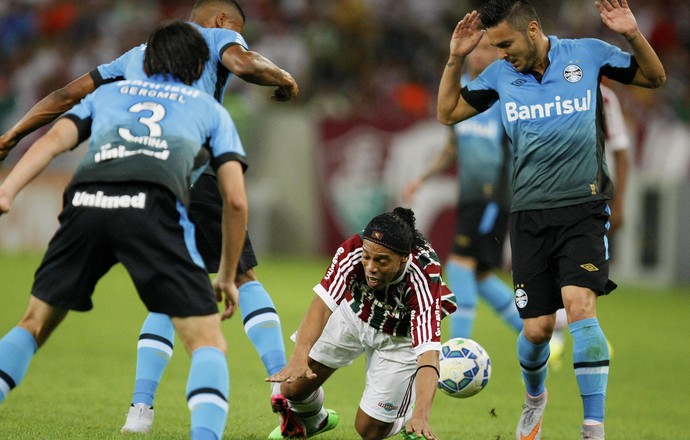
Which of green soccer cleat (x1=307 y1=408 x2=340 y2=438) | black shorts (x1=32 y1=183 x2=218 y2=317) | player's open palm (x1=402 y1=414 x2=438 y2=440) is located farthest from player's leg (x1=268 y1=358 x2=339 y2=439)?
black shorts (x1=32 y1=183 x2=218 y2=317)

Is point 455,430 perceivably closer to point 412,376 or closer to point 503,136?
point 412,376

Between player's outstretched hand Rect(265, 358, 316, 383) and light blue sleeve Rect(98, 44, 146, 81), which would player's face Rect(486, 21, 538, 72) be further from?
player's outstretched hand Rect(265, 358, 316, 383)

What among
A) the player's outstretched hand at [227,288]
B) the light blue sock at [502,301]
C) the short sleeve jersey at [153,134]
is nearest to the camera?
the short sleeve jersey at [153,134]

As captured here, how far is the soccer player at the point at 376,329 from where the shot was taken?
538 centimetres

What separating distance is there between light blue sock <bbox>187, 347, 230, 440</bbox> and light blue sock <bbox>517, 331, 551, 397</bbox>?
6.75ft

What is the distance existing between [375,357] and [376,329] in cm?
18

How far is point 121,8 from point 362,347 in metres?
16.1

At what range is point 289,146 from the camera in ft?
58.7

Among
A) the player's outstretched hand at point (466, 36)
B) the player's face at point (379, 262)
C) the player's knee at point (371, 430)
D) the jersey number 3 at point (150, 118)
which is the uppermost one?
the player's outstretched hand at point (466, 36)

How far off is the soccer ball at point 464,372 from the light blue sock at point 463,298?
8.31 feet

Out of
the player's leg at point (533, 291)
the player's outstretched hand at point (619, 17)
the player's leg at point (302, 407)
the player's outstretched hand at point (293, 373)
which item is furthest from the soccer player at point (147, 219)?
the player's outstretched hand at point (619, 17)

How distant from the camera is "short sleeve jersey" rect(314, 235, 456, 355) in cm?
538

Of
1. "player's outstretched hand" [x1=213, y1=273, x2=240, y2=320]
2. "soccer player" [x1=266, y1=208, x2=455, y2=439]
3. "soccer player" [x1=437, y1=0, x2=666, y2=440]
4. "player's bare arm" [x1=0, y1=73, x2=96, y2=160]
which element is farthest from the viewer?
"soccer player" [x1=437, y1=0, x2=666, y2=440]

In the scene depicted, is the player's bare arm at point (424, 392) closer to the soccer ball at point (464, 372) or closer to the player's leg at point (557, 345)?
the soccer ball at point (464, 372)
